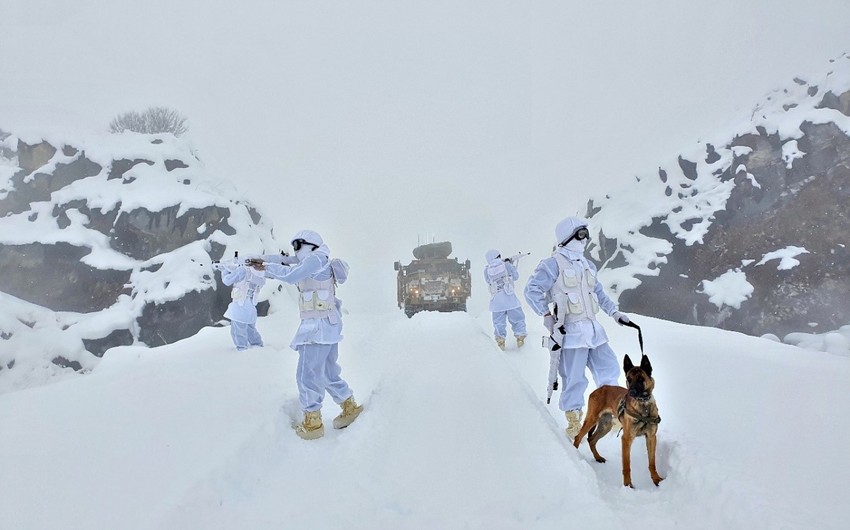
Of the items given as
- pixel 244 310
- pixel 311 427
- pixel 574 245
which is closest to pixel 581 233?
pixel 574 245

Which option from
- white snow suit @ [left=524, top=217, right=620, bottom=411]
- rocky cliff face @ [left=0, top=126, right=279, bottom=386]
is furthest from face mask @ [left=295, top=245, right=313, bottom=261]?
rocky cliff face @ [left=0, top=126, right=279, bottom=386]

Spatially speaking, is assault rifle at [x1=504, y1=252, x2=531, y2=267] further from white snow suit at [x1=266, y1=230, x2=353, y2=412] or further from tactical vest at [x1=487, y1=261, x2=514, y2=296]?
white snow suit at [x1=266, y1=230, x2=353, y2=412]

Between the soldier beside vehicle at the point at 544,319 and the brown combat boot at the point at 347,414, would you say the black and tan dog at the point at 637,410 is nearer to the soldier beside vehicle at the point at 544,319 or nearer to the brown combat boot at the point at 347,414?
the soldier beside vehicle at the point at 544,319

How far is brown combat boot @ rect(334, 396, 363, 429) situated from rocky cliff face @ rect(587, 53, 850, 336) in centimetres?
2153

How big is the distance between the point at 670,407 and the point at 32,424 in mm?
6483

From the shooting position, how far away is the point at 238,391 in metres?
4.99

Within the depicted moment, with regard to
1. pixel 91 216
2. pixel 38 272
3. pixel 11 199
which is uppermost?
pixel 11 199

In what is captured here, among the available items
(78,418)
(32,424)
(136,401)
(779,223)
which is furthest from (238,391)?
(779,223)

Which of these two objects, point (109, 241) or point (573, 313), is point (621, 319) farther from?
point (109, 241)

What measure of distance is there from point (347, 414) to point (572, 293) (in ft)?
10.3

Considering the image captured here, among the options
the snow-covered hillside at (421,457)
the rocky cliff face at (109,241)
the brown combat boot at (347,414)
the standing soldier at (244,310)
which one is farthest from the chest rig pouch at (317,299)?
the rocky cliff face at (109,241)

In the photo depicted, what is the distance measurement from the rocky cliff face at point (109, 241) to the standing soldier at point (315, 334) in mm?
16999

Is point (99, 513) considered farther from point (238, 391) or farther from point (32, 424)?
point (238, 391)

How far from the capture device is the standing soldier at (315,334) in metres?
4.29
